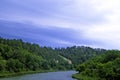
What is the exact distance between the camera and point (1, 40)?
176m

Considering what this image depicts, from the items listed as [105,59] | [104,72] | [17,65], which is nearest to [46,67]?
[17,65]

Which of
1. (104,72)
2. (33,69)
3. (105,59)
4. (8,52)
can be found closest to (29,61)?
(33,69)

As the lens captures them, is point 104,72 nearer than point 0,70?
Yes

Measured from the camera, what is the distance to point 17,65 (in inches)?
5620

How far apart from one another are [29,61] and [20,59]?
10579 mm

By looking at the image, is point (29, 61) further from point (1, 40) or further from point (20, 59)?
point (1, 40)

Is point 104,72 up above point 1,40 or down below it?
below

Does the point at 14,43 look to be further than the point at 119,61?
Yes

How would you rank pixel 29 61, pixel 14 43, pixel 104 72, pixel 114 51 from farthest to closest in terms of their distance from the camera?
pixel 14 43, pixel 29 61, pixel 114 51, pixel 104 72

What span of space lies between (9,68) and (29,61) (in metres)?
31.7

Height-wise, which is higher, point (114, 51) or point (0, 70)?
point (114, 51)

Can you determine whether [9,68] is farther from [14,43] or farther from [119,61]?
[119,61]

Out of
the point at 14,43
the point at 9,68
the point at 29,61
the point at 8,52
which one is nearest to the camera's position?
the point at 9,68

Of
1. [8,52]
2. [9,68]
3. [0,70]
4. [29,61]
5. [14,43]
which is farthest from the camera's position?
[14,43]
